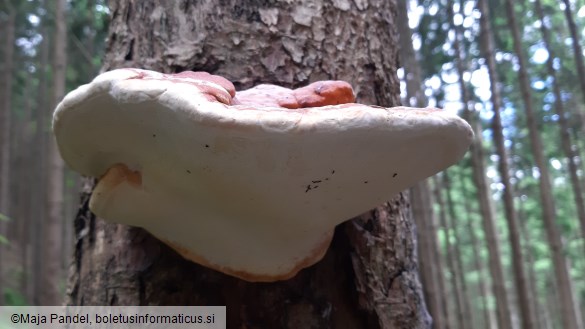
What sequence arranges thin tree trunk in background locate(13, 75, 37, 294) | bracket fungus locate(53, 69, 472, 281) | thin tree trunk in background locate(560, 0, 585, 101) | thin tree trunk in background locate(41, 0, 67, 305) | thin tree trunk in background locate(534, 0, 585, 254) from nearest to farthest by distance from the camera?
1. bracket fungus locate(53, 69, 472, 281)
2. thin tree trunk in background locate(41, 0, 67, 305)
3. thin tree trunk in background locate(560, 0, 585, 101)
4. thin tree trunk in background locate(534, 0, 585, 254)
5. thin tree trunk in background locate(13, 75, 37, 294)

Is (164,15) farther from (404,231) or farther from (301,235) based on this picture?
(404,231)

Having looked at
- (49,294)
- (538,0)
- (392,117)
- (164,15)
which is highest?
(538,0)

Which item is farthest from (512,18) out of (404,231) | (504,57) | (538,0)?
(404,231)

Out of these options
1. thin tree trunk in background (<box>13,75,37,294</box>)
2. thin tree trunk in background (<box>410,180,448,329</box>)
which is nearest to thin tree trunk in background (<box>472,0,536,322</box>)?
thin tree trunk in background (<box>410,180,448,329</box>)

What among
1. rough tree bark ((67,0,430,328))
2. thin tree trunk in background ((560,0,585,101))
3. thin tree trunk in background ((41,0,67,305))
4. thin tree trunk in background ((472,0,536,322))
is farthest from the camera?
thin tree trunk in background ((560,0,585,101))

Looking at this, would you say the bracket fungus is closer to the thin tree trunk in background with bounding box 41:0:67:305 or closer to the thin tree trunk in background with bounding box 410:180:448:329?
the thin tree trunk in background with bounding box 410:180:448:329

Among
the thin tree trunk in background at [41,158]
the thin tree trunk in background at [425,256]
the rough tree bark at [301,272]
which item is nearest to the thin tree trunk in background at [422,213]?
the thin tree trunk in background at [425,256]
